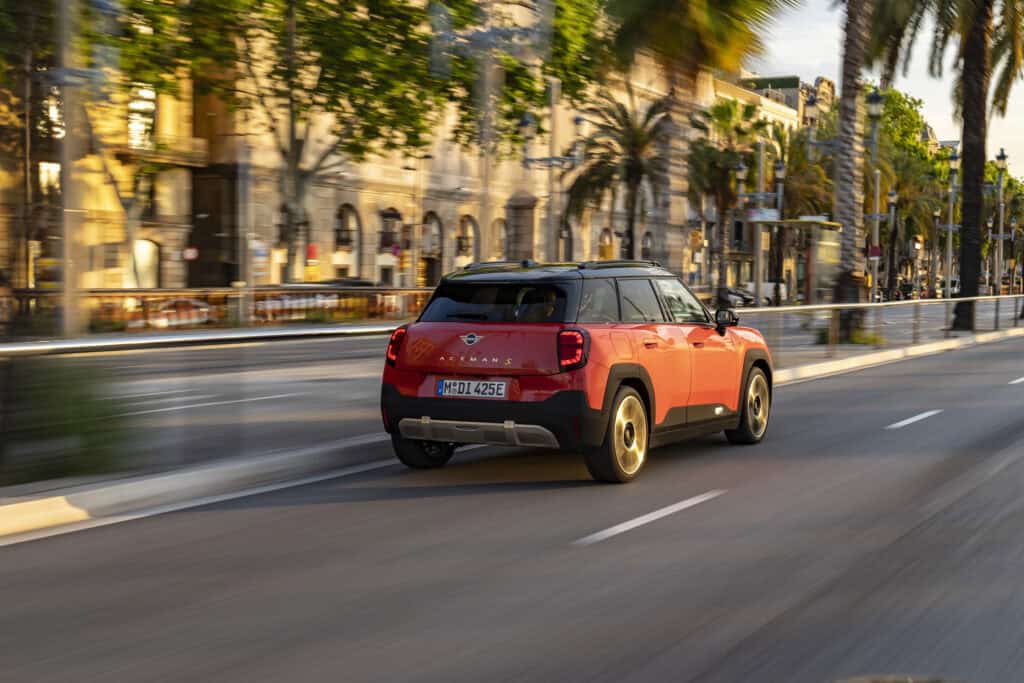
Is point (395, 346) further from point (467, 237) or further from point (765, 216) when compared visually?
point (467, 237)

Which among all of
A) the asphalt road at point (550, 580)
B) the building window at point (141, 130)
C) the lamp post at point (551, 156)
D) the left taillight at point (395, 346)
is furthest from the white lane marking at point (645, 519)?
the building window at point (141, 130)

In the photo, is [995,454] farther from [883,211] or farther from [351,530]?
[883,211]

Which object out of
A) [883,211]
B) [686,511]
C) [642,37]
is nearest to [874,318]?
[642,37]

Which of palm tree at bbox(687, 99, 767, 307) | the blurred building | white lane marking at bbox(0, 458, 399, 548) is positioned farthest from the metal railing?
palm tree at bbox(687, 99, 767, 307)

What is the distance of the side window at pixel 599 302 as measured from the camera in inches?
361

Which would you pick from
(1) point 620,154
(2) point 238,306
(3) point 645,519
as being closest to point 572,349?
(3) point 645,519

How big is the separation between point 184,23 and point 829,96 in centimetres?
8996

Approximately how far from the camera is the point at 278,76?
4153cm

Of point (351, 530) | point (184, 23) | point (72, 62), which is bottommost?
point (351, 530)

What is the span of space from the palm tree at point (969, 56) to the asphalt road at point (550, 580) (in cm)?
2214

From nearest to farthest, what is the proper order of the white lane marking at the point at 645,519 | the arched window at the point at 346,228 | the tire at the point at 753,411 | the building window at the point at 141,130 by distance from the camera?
1. the white lane marking at the point at 645,519
2. the tire at the point at 753,411
3. the building window at the point at 141,130
4. the arched window at the point at 346,228

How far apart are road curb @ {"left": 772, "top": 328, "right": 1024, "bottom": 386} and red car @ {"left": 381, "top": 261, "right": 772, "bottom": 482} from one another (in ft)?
20.4

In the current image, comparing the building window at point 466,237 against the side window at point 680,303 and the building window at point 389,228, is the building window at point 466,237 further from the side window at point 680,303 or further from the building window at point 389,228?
the side window at point 680,303

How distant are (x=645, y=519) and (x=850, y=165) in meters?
20.1
